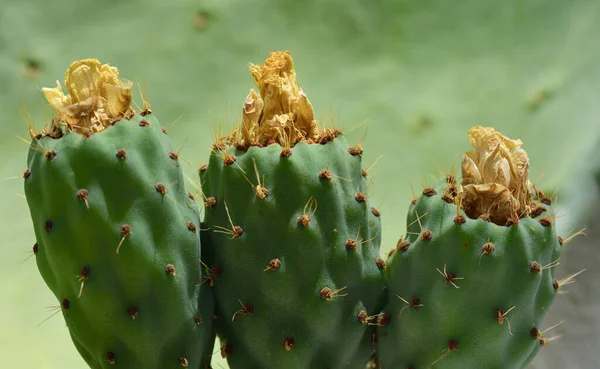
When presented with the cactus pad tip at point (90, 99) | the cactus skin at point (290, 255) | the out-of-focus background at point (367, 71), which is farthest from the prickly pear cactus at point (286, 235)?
the out-of-focus background at point (367, 71)

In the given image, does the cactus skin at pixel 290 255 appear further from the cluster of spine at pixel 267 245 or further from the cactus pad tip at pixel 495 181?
the cactus pad tip at pixel 495 181

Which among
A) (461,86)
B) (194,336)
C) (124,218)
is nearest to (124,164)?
(124,218)

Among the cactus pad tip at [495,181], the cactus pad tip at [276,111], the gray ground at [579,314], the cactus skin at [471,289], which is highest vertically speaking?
the cactus pad tip at [276,111]

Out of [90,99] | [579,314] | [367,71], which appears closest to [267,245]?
[90,99]

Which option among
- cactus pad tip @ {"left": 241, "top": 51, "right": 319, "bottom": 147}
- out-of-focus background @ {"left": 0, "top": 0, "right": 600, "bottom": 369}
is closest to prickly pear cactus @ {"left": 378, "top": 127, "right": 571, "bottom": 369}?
cactus pad tip @ {"left": 241, "top": 51, "right": 319, "bottom": 147}

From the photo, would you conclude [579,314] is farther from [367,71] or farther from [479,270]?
[479,270]

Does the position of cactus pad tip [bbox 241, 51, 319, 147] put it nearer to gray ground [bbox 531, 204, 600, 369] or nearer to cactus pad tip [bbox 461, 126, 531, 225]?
cactus pad tip [bbox 461, 126, 531, 225]
